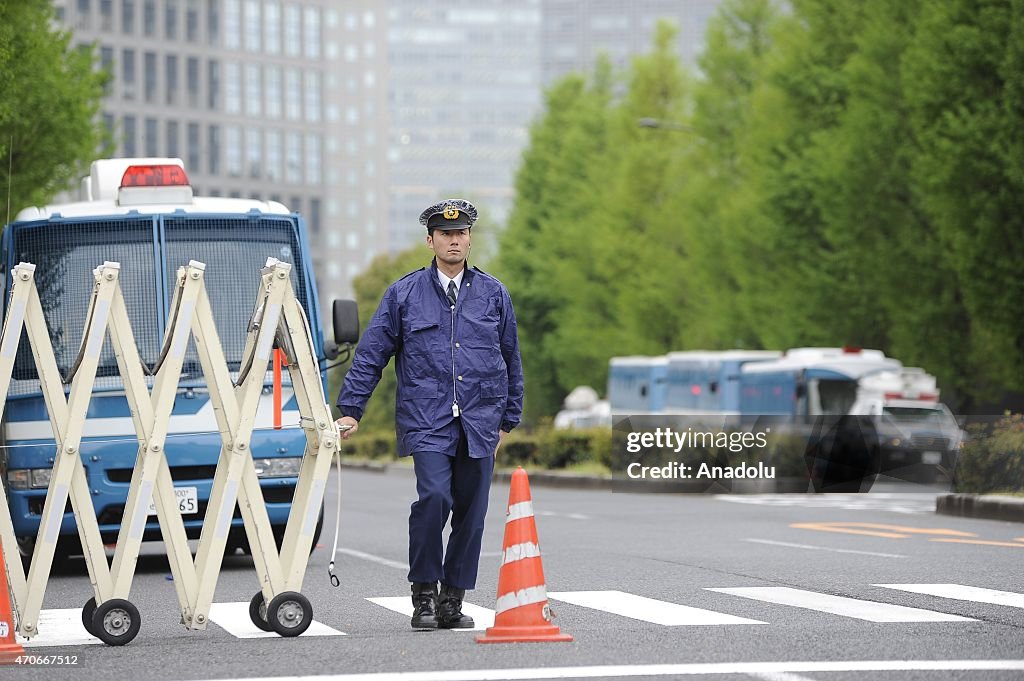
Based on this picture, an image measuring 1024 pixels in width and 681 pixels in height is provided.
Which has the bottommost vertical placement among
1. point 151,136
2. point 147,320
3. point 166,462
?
point 166,462

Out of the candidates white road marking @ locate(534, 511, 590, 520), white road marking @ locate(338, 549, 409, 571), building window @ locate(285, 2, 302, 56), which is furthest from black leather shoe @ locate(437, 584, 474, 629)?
building window @ locate(285, 2, 302, 56)

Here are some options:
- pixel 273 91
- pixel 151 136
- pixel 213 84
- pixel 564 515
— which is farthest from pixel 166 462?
pixel 273 91

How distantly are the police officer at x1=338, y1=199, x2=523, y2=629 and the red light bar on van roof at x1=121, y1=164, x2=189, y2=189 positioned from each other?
6.09 m

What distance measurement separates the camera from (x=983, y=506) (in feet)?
69.6

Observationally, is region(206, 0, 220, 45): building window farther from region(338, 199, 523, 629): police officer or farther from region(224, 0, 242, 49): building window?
region(338, 199, 523, 629): police officer

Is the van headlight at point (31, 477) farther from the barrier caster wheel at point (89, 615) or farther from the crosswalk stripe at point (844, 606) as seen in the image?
the crosswalk stripe at point (844, 606)

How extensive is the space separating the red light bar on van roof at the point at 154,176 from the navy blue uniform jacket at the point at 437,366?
238 inches

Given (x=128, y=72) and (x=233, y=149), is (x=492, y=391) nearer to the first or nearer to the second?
(x=128, y=72)

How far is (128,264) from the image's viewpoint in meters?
14.2

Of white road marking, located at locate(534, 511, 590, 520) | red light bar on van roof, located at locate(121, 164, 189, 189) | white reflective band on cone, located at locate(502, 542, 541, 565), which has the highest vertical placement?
red light bar on van roof, located at locate(121, 164, 189, 189)

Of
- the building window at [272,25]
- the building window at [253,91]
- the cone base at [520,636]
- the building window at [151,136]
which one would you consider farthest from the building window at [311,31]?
the cone base at [520,636]

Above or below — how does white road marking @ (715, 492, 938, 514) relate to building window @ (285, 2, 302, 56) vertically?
below

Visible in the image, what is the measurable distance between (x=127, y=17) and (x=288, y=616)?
130m

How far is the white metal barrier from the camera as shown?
8656 millimetres
